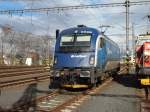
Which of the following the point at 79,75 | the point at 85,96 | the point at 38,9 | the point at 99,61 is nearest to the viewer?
the point at 85,96

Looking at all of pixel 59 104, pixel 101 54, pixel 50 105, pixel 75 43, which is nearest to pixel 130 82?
pixel 101 54

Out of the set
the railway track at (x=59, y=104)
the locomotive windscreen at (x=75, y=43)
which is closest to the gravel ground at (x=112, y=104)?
the railway track at (x=59, y=104)

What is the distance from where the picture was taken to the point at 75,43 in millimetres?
20453

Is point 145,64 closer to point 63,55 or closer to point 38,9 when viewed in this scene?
point 63,55

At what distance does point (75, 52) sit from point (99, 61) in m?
1.67

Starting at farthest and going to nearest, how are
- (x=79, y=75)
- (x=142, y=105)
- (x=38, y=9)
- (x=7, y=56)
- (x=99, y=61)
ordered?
(x=7, y=56) → (x=38, y=9) → (x=99, y=61) → (x=79, y=75) → (x=142, y=105)

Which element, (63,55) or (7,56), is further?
(7,56)

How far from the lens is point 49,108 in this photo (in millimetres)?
13156

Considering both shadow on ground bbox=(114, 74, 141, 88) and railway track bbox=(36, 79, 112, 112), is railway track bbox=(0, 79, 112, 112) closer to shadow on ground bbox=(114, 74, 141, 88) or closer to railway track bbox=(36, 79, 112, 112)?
railway track bbox=(36, 79, 112, 112)

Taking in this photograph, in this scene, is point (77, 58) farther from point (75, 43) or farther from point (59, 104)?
point (59, 104)

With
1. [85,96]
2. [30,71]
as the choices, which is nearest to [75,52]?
[85,96]

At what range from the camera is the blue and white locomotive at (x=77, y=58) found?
19375 millimetres

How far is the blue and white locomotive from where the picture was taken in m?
19.4

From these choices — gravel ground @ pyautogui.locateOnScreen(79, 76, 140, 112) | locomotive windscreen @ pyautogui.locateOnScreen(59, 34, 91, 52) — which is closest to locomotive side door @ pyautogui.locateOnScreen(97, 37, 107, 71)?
locomotive windscreen @ pyautogui.locateOnScreen(59, 34, 91, 52)
